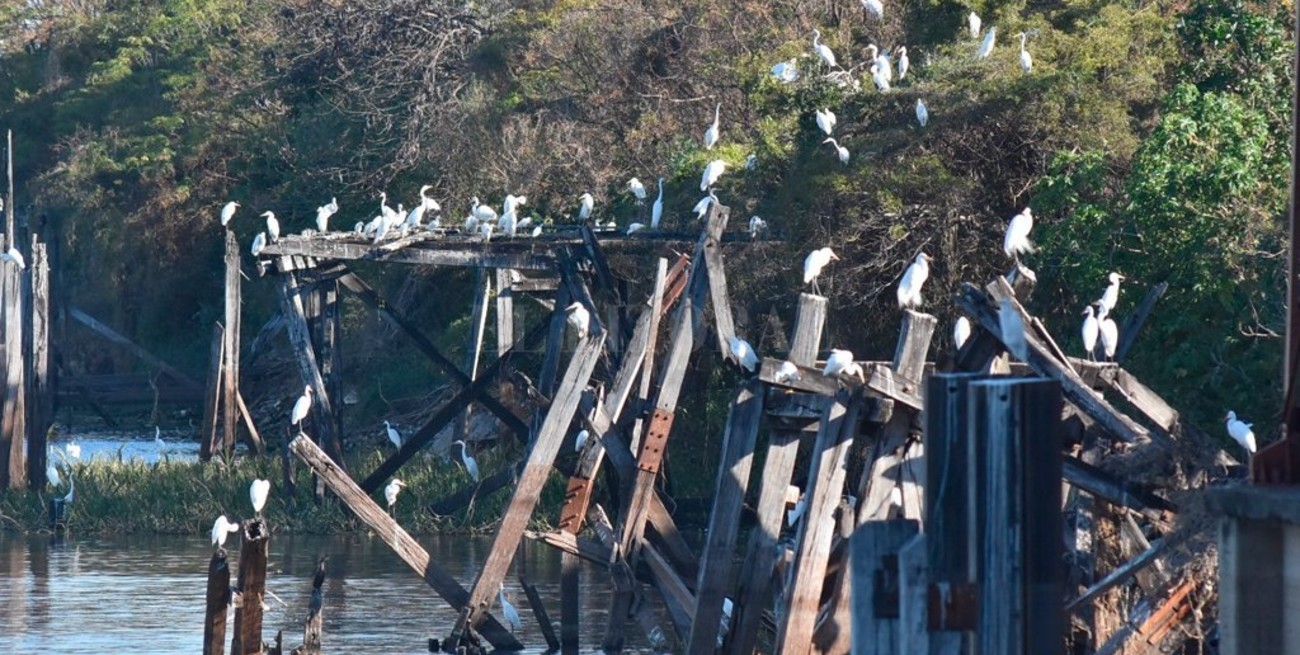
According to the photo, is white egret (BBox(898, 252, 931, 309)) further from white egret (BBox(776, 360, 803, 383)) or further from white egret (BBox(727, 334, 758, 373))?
white egret (BBox(776, 360, 803, 383))

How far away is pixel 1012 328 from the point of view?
7242mm

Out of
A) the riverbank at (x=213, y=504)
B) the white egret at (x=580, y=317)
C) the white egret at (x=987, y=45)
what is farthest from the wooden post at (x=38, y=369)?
the white egret at (x=987, y=45)

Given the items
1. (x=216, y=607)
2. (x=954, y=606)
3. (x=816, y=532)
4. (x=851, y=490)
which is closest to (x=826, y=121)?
(x=851, y=490)

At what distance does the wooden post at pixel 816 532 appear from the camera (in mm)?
7938

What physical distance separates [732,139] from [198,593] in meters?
7.75

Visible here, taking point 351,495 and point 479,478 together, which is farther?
point 479,478

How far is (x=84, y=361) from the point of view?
31781 millimetres

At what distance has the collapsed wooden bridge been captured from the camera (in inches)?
180

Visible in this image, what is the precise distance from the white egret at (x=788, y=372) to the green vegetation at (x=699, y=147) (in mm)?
4526

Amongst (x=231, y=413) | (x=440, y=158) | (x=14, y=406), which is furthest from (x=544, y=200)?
(x=14, y=406)

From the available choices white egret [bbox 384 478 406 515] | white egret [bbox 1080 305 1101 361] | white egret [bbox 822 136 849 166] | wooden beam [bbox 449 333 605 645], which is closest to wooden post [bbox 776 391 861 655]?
white egret [bbox 1080 305 1101 361]

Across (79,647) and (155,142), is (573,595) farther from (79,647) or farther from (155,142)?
(155,142)

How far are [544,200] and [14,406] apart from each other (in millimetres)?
6614

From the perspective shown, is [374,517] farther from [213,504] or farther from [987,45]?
[213,504]
